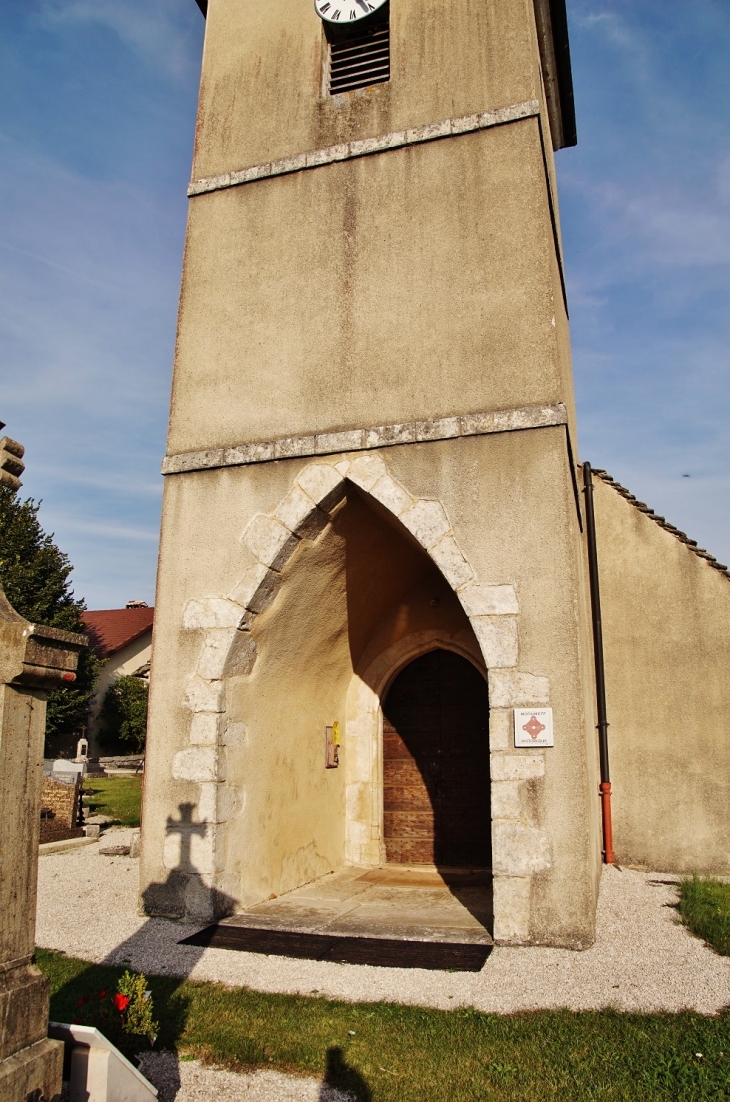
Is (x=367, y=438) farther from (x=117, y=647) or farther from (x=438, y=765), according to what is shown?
(x=117, y=647)

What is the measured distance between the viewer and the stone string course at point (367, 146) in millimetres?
6668

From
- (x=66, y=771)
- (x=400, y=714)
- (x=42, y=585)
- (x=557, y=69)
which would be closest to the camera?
(x=400, y=714)

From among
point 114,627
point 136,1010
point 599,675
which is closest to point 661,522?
point 599,675

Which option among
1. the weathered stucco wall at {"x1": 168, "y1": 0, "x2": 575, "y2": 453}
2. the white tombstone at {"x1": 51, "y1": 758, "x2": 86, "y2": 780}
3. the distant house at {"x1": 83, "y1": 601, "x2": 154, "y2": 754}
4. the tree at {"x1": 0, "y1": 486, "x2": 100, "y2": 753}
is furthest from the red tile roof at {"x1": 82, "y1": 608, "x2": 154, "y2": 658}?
the weathered stucco wall at {"x1": 168, "y1": 0, "x2": 575, "y2": 453}

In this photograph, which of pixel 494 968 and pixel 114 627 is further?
pixel 114 627

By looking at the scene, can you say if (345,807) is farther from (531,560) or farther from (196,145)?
(196,145)

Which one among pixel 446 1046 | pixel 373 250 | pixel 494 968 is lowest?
pixel 446 1046

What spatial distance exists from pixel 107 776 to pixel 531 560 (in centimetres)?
1827

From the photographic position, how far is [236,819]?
6.22 m

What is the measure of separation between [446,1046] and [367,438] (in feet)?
13.6

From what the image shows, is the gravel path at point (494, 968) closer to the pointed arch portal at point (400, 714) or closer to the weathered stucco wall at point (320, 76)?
the pointed arch portal at point (400, 714)

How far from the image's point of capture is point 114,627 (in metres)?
31.4

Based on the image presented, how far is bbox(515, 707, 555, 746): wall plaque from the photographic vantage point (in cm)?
540

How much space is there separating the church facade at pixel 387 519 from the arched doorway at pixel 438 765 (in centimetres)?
3
